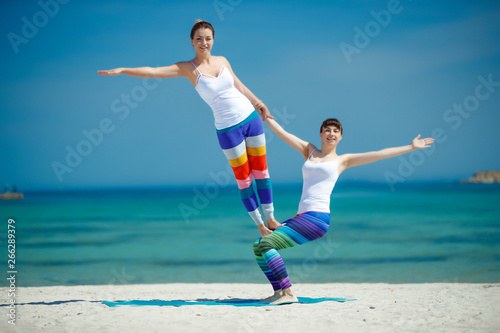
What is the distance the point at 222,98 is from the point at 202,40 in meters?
0.65

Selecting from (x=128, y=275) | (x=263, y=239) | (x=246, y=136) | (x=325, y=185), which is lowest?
(x=128, y=275)

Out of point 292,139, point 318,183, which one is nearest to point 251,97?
point 292,139

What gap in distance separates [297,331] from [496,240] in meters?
15.9

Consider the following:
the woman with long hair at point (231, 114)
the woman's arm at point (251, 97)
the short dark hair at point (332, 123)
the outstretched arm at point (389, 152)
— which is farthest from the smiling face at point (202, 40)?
the outstretched arm at point (389, 152)

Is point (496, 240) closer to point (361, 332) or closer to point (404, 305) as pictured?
point (404, 305)

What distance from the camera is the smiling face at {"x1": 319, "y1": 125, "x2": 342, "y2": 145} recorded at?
5262mm

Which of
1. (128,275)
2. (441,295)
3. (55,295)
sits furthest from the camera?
(128,275)

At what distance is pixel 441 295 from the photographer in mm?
6230

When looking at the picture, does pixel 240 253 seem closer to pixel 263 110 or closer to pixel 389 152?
pixel 263 110

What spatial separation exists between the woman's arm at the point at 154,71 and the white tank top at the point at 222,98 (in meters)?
0.19

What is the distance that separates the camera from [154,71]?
501 cm

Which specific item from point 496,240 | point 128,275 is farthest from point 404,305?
point 496,240

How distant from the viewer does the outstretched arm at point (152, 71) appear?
189 inches

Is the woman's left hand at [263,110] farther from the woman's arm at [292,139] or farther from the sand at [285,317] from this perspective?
the sand at [285,317]
